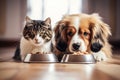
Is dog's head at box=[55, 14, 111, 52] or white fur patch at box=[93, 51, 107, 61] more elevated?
dog's head at box=[55, 14, 111, 52]

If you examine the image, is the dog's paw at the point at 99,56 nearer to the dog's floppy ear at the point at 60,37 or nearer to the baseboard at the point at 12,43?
the dog's floppy ear at the point at 60,37

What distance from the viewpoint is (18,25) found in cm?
371

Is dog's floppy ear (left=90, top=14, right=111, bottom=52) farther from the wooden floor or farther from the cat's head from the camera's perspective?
the wooden floor

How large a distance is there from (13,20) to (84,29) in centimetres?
209

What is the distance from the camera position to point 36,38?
1.75m

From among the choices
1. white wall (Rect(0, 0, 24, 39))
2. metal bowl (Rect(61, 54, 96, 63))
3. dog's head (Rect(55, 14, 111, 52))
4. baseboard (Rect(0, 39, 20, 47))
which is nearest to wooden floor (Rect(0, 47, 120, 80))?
metal bowl (Rect(61, 54, 96, 63))

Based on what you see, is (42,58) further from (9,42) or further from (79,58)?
(9,42)

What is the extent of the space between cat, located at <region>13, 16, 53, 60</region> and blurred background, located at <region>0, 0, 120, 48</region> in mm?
1402

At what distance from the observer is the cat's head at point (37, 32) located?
1.76 m

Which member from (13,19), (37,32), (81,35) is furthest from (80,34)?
(13,19)

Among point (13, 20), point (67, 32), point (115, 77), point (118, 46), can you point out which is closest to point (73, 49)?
point (67, 32)

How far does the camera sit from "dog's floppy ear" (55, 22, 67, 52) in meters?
1.81

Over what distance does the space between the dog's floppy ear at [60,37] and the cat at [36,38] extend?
2.0 inches

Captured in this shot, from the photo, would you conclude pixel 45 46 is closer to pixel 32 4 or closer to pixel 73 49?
pixel 73 49
